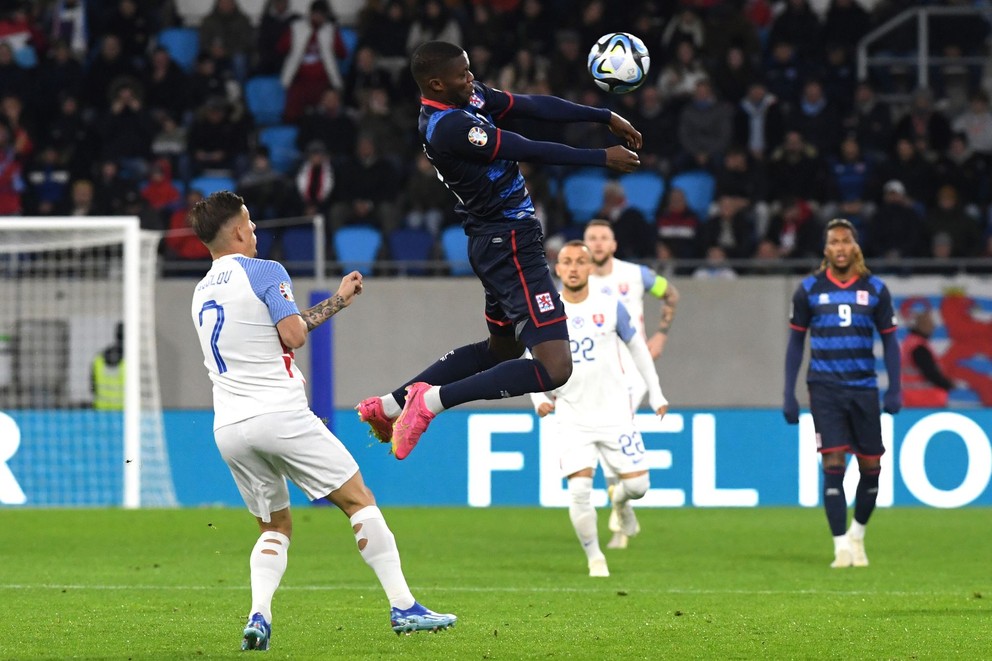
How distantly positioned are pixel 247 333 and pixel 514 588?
3.45 meters

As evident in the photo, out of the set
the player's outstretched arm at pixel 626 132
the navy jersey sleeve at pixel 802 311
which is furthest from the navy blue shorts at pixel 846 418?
the player's outstretched arm at pixel 626 132

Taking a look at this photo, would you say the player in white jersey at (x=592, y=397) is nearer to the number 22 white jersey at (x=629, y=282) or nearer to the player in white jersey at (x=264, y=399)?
the number 22 white jersey at (x=629, y=282)

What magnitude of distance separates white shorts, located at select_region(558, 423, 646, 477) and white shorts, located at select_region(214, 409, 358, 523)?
12.7 ft

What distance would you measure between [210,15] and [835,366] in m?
12.0

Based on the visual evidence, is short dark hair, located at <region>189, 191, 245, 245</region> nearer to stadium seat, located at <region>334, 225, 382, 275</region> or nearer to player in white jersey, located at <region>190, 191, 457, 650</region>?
player in white jersey, located at <region>190, 191, 457, 650</region>

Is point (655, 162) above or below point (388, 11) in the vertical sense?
below

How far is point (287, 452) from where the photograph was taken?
6.66 m

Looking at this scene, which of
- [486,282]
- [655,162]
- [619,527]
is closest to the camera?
[486,282]

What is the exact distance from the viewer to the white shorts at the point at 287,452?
6.65 m

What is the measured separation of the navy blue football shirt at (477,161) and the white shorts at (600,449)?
9.97 ft

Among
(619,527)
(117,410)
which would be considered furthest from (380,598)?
(117,410)

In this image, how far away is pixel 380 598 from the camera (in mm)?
8992

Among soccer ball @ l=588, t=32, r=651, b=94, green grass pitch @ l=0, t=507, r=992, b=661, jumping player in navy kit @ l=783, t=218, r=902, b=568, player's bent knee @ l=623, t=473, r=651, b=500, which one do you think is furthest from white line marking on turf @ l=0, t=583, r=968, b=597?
soccer ball @ l=588, t=32, r=651, b=94

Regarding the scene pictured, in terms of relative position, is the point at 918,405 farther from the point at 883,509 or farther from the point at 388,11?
the point at 388,11
